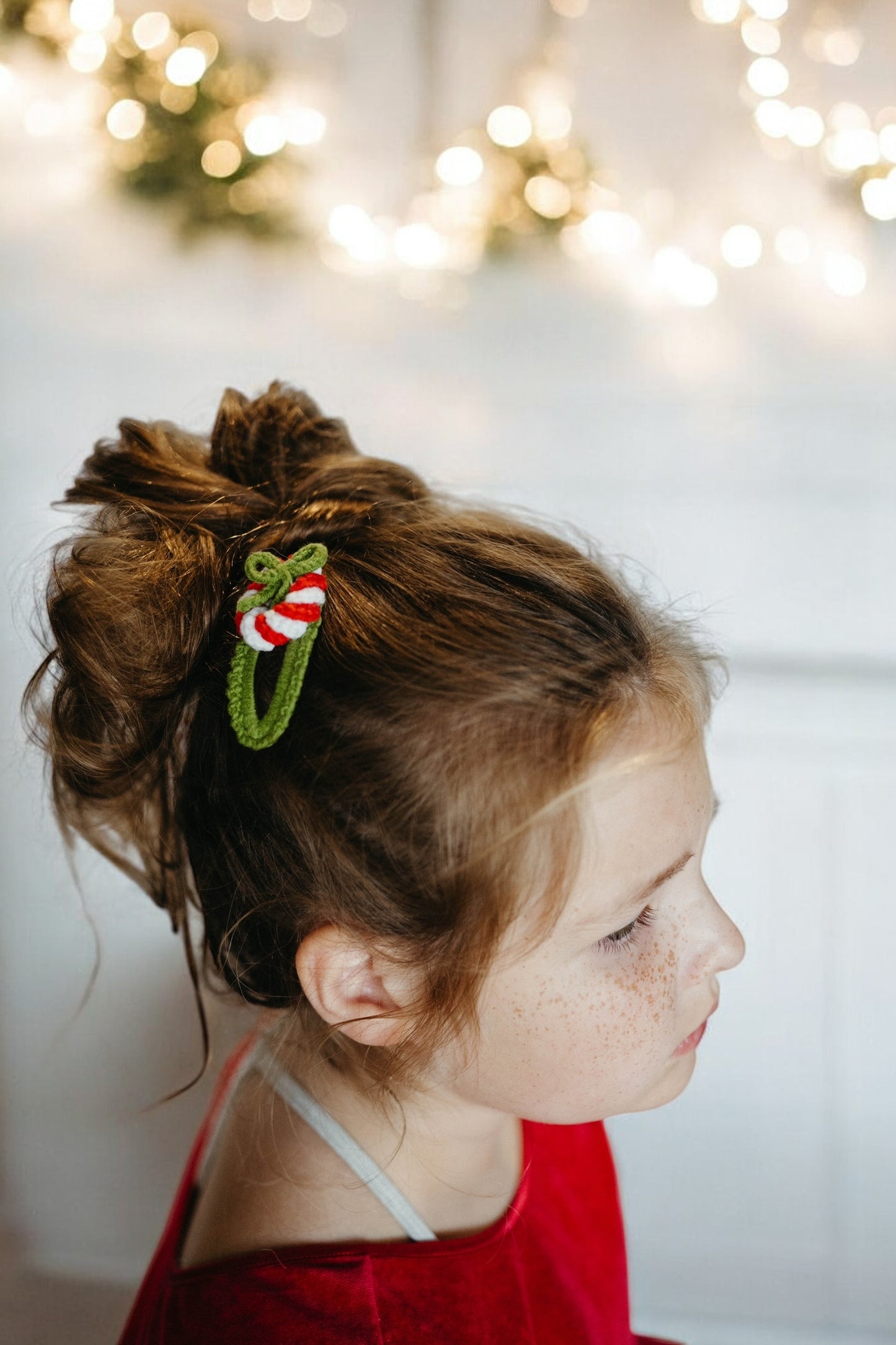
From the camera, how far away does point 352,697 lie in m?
0.65

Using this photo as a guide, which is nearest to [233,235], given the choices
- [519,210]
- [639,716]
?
[519,210]

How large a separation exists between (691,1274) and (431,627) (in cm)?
109

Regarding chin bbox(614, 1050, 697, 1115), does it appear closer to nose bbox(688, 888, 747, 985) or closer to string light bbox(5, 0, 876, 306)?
nose bbox(688, 888, 747, 985)

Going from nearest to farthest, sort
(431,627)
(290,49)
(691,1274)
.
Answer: (431,627), (290,49), (691,1274)

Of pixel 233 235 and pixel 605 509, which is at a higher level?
pixel 233 235

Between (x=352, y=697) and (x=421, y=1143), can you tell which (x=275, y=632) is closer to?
(x=352, y=697)

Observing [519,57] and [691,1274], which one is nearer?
[519,57]

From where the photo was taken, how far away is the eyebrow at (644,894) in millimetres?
670

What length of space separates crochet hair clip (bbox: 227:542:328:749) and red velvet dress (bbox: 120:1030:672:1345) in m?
0.34

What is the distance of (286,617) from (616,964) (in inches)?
11.4

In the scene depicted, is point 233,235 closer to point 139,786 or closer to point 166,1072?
point 139,786

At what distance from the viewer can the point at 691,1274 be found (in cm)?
138

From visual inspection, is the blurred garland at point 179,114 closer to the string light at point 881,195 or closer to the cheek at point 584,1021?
the string light at point 881,195

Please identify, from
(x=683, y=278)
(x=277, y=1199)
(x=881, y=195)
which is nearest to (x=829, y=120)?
(x=881, y=195)
